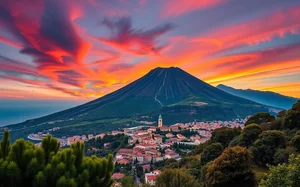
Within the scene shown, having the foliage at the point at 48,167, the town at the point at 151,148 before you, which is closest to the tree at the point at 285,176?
the foliage at the point at 48,167

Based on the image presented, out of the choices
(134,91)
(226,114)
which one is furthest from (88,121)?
(226,114)

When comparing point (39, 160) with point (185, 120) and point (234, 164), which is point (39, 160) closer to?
point (234, 164)

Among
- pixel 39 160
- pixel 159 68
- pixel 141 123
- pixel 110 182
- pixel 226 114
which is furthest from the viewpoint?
pixel 159 68

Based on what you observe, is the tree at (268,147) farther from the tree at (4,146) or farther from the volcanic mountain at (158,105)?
the volcanic mountain at (158,105)

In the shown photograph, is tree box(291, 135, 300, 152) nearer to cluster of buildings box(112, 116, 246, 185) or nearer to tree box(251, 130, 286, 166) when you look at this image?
tree box(251, 130, 286, 166)

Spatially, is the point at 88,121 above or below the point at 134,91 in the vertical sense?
below

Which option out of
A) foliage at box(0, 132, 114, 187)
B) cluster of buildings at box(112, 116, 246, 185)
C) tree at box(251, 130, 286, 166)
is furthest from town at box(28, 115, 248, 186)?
foliage at box(0, 132, 114, 187)
